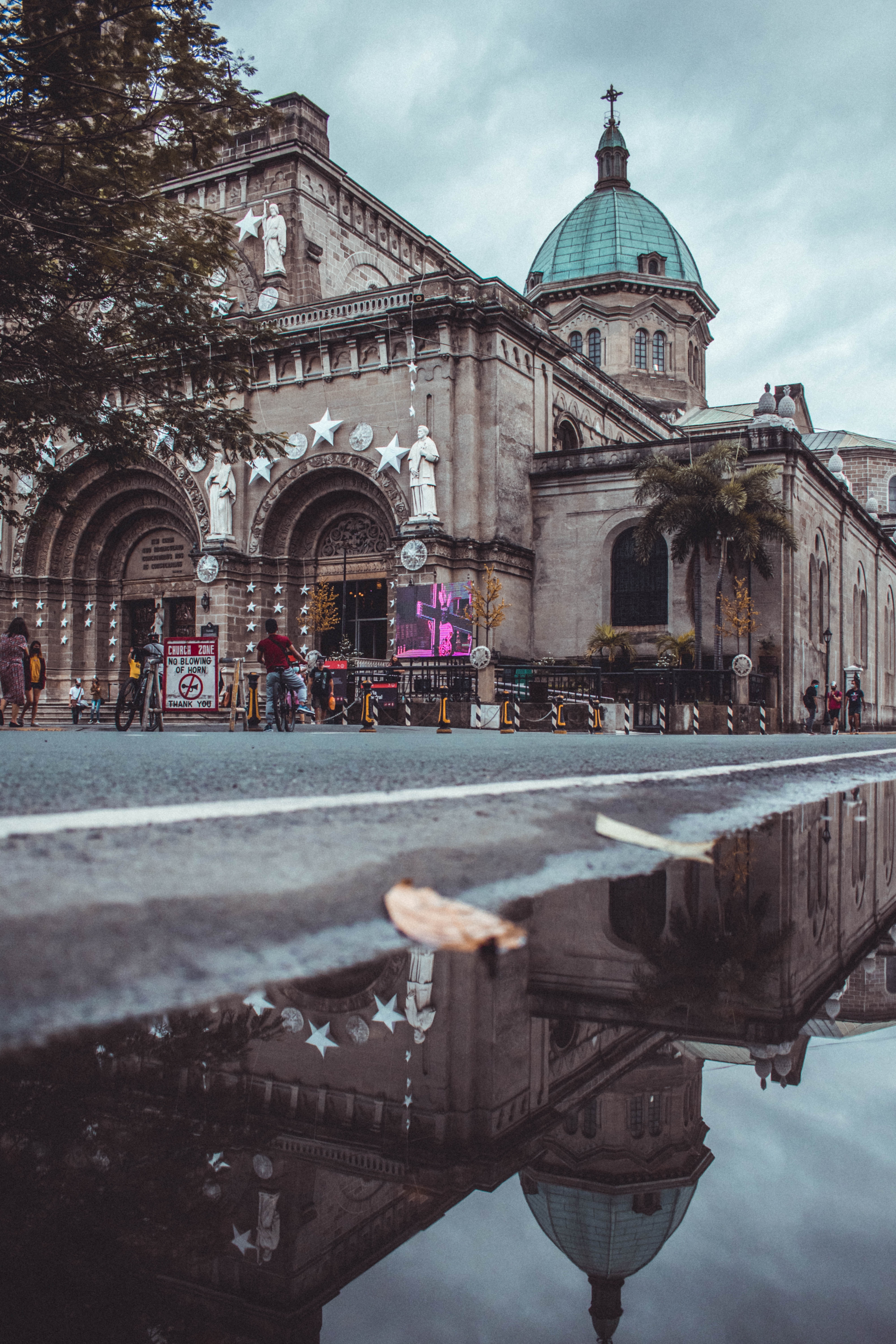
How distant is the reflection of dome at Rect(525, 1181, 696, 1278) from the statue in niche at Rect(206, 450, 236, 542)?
105ft

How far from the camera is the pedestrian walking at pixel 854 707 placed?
34156 millimetres

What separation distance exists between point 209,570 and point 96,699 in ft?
21.3

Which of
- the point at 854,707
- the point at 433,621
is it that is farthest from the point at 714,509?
the point at 854,707

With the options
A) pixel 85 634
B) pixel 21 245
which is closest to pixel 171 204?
pixel 21 245

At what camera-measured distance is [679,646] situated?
28.7 meters

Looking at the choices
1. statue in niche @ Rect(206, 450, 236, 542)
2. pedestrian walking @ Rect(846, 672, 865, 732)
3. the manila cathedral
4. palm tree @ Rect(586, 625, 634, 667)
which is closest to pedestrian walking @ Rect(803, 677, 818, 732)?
the manila cathedral

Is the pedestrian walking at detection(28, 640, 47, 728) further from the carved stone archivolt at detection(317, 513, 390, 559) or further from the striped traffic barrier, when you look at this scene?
the carved stone archivolt at detection(317, 513, 390, 559)

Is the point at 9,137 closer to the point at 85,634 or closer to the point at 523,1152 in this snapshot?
the point at 523,1152

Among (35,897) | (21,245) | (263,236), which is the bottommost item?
(35,897)

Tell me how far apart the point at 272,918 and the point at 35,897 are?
39cm

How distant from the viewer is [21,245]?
37.4 feet

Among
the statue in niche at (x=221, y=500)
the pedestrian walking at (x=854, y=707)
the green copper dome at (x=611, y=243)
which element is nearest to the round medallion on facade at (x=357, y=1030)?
the statue in niche at (x=221, y=500)

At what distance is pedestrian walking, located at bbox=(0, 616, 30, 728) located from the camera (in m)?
17.4

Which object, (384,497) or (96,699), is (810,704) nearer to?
(384,497)
